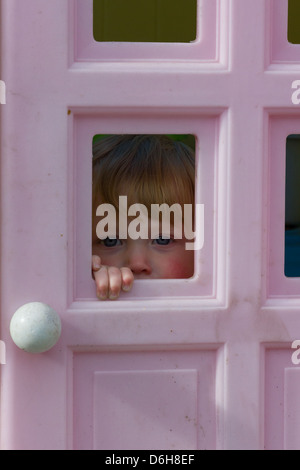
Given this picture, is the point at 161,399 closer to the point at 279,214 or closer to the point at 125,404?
the point at 125,404

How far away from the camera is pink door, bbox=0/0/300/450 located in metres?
0.99

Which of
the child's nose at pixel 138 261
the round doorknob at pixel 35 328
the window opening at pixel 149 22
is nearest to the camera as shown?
the round doorknob at pixel 35 328

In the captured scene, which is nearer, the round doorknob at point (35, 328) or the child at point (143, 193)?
the round doorknob at point (35, 328)

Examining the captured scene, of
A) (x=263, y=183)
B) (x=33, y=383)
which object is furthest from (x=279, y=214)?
(x=33, y=383)

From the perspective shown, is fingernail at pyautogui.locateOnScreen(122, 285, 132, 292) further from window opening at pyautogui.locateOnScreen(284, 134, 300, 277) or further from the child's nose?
window opening at pyautogui.locateOnScreen(284, 134, 300, 277)

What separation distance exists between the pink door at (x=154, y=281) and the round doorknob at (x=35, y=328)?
3cm

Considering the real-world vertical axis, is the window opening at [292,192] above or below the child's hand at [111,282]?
above

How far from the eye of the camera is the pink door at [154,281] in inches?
39.1

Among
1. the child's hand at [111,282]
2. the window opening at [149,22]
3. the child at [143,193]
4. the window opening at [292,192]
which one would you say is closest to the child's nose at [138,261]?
the child at [143,193]

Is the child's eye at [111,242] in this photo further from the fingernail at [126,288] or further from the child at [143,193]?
the fingernail at [126,288]

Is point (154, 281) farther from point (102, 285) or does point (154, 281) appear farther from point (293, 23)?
point (293, 23)

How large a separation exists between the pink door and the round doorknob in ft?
0.10

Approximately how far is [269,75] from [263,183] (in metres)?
0.14
